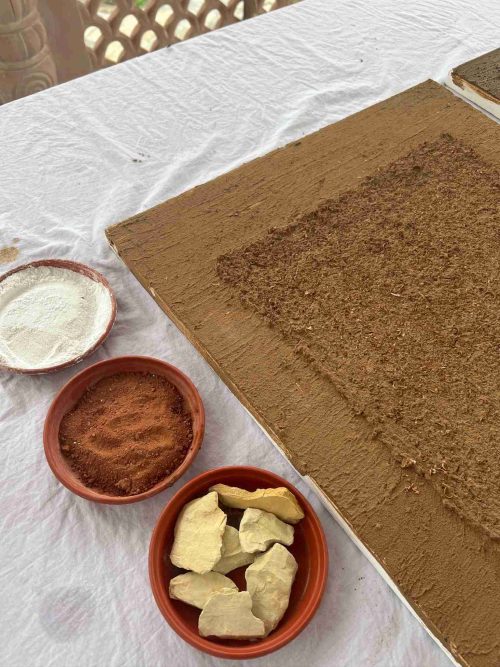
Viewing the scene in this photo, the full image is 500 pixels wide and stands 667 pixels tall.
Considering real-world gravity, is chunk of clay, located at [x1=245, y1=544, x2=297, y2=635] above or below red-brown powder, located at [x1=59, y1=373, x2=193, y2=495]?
below

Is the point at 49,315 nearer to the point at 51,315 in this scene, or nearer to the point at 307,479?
the point at 51,315

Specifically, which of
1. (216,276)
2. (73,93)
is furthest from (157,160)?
(216,276)

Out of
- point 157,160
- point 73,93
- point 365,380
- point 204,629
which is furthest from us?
point 73,93

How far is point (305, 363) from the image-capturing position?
1037mm

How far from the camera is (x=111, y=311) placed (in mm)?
1091

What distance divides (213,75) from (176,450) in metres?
1.16

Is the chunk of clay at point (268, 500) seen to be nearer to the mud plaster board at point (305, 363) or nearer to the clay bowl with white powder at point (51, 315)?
the mud plaster board at point (305, 363)

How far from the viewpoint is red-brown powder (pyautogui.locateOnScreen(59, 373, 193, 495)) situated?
0.90 metres

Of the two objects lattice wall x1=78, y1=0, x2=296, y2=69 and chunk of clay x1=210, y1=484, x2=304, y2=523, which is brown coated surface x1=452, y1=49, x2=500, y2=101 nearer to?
lattice wall x1=78, y1=0, x2=296, y2=69

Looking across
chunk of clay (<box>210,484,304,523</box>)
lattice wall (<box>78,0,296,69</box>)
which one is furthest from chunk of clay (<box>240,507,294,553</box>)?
lattice wall (<box>78,0,296,69</box>)

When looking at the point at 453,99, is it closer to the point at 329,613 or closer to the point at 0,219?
the point at 0,219

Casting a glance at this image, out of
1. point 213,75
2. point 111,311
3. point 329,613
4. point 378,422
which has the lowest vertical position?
point 329,613

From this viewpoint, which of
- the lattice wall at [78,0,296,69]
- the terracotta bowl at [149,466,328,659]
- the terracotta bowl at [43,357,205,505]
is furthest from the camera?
the lattice wall at [78,0,296,69]

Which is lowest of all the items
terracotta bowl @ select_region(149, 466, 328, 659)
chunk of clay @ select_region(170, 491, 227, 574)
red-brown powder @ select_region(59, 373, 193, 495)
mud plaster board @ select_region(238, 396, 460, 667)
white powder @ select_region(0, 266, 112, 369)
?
mud plaster board @ select_region(238, 396, 460, 667)
